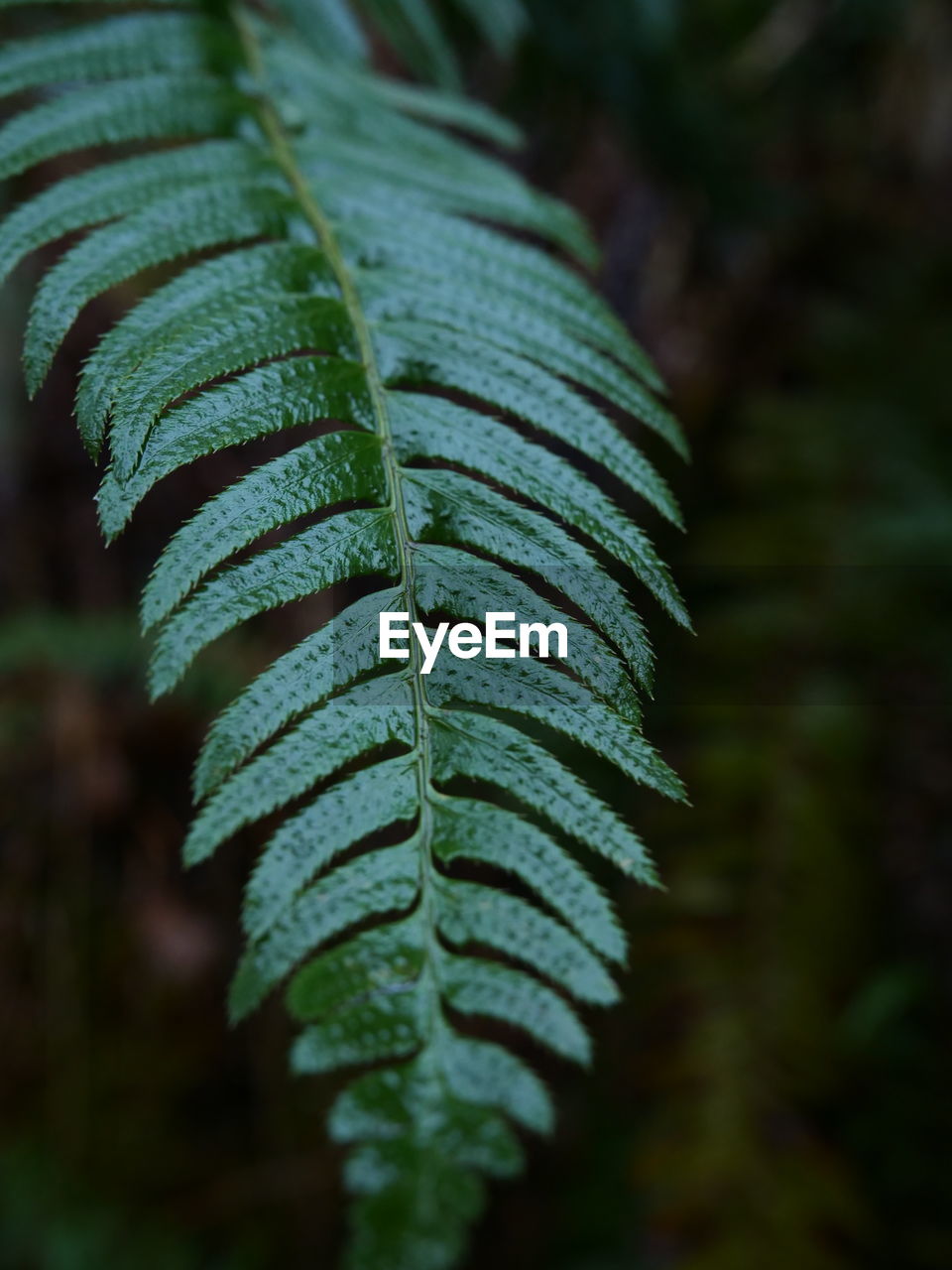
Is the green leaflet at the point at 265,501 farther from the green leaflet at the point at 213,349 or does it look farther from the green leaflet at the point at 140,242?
the green leaflet at the point at 140,242

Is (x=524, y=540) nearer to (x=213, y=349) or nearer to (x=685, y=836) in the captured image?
(x=213, y=349)

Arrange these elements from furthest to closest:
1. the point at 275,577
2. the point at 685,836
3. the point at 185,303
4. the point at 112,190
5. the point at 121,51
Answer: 1. the point at 685,836
2. the point at 121,51
3. the point at 112,190
4. the point at 185,303
5. the point at 275,577

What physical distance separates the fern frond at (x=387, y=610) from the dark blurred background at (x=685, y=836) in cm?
126

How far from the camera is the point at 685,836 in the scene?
6.71ft

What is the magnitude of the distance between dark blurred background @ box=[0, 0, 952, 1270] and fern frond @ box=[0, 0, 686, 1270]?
4.13 ft

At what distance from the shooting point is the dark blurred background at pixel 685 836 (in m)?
1.85

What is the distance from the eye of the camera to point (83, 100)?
991 mm

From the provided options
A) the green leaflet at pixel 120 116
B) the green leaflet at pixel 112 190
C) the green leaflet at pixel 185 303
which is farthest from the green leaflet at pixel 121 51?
the green leaflet at pixel 185 303

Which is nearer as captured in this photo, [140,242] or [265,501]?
[265,501]

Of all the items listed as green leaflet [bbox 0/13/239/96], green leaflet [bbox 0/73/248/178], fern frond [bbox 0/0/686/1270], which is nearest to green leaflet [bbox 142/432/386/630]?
fern frond [bbox 0/0/686/1270]

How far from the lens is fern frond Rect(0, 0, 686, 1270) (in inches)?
26.0

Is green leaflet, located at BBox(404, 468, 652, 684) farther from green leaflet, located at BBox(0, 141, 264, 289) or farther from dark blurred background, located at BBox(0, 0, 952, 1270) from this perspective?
dark blurred background, located at BBox(0, 0, 952, 1270)

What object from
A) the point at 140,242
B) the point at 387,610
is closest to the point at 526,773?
the point at 387,610

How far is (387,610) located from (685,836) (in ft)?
4.96
